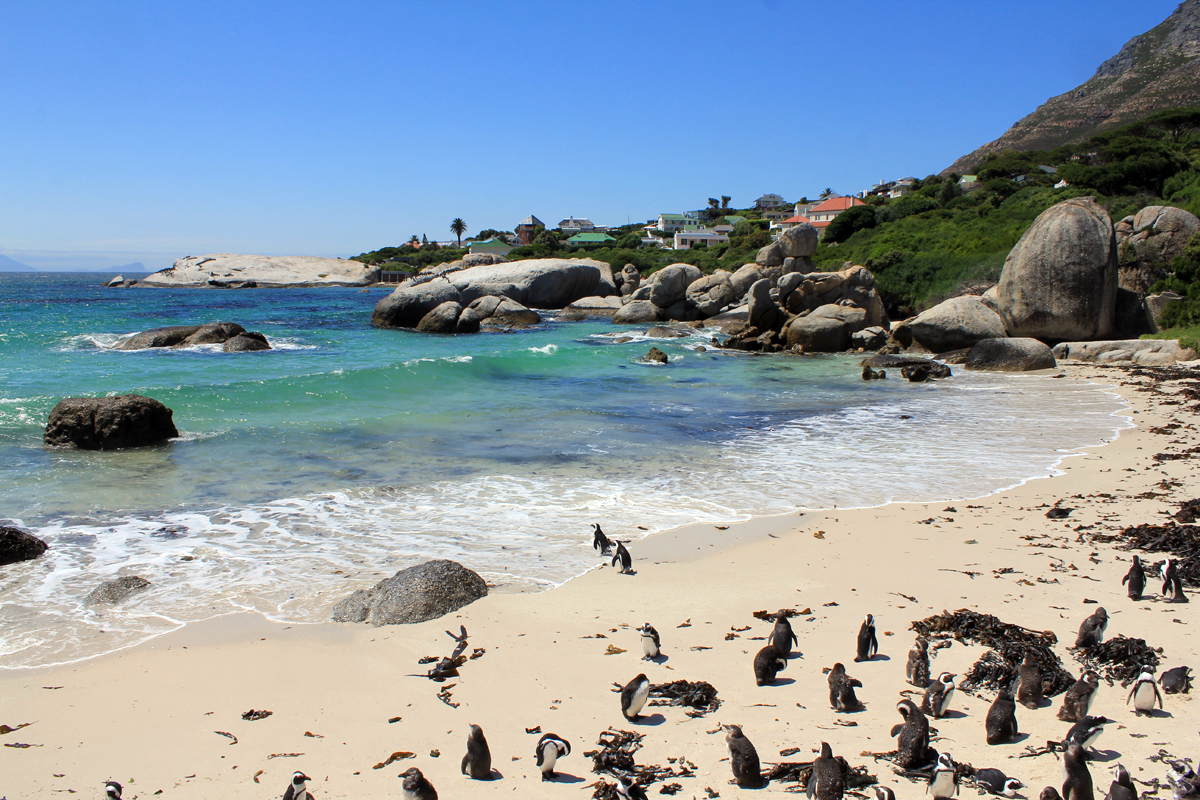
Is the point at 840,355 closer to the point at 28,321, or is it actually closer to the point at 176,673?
the point at 176,673

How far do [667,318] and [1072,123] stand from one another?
3367 inches

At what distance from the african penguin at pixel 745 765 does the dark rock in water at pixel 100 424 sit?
11.2 m

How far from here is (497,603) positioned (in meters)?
6.25

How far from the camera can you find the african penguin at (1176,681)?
4395mm

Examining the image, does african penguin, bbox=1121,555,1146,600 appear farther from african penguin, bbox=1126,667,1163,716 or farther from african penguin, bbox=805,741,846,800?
african penguin, bbox=805,741,846,800

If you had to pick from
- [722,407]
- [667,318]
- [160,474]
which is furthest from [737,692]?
[667,318]

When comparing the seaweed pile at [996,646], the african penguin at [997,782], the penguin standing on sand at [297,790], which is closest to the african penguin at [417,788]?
the penguin standing on sand at [297,790]

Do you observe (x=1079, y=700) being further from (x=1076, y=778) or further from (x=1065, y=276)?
(x=1065, y=276)

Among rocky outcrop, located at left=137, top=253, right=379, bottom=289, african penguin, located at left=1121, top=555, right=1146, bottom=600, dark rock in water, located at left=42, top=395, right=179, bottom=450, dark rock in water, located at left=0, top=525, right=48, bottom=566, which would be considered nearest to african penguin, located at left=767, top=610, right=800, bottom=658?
african penguin, located at left=1121, top=555, right=1146, bottom=600

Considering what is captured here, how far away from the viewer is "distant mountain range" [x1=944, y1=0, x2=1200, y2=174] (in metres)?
81.8

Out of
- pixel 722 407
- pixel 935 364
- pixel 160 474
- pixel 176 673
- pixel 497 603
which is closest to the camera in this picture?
pixel 176 673

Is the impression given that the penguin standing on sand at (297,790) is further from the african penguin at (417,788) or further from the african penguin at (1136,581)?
the african penguin at (1136,581)

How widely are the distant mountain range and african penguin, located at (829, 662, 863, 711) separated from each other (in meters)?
92.8

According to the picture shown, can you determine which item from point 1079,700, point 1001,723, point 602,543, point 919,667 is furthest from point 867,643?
point 602,543
